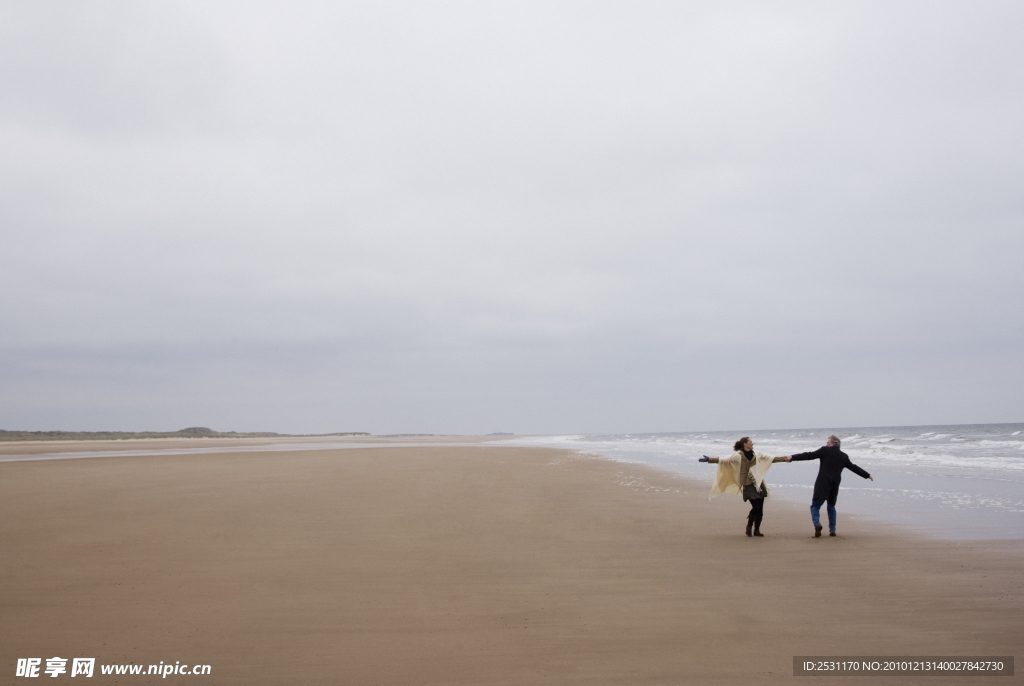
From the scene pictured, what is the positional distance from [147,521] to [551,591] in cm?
858

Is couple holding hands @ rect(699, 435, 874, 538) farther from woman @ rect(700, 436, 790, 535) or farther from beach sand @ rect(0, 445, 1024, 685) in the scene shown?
beach sand @ rect(0, 445, 1024, 685)

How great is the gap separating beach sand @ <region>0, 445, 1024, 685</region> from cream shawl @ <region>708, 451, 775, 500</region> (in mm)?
763

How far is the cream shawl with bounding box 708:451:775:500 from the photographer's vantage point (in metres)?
10.7

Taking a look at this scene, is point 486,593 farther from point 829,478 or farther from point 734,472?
point 829,478

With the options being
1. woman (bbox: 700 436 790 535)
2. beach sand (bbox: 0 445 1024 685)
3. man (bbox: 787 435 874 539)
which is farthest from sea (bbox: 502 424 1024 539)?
woman (bbox: 700 436 790 535)

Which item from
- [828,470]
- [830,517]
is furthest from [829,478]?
[830,517]

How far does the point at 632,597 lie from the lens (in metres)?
6.61

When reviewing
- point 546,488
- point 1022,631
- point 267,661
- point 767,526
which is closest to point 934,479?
point 767,526

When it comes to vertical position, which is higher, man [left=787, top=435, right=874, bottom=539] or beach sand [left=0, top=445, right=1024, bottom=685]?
man [left=787, top=435, right=874, bottom=539]

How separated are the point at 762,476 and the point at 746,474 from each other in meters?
0.27

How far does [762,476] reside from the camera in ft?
35.0

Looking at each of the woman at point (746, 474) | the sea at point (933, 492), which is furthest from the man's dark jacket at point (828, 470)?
the sea at point (933, 492)

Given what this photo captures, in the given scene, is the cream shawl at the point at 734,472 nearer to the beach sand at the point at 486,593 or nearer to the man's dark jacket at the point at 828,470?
the man's dark jacket at the point at 828,470

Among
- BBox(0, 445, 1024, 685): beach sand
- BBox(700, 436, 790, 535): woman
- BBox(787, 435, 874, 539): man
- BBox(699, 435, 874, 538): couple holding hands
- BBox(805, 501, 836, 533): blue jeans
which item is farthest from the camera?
BBox(700, 436, 790, 535): woman
